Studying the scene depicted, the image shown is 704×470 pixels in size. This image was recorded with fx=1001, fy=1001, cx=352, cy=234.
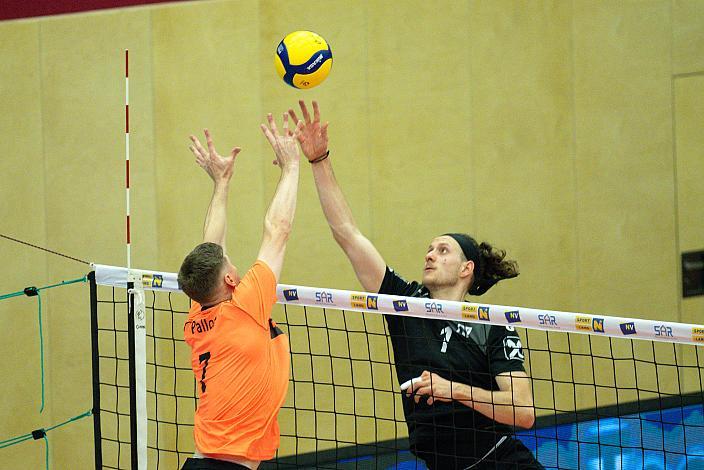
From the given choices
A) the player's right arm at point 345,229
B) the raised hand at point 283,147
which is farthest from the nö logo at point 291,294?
the raised hand at point 283,147

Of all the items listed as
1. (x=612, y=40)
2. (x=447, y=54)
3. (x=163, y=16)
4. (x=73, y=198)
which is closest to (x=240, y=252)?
(x=73, y=198)

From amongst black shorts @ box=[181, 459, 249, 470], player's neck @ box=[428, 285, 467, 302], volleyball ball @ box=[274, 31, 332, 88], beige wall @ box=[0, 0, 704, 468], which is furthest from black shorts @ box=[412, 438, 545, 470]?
beige wall @ box=[0, 0, 704, 468]

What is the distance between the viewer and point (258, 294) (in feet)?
13.6

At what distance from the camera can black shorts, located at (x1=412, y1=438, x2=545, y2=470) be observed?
474cm

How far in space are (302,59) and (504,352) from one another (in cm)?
184

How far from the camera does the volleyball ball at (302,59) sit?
17.1 feet

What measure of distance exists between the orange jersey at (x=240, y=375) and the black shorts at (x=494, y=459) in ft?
3.25

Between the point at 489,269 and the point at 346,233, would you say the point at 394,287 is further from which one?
the point at 489,269

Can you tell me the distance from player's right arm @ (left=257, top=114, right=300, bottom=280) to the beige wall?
2883 millimetres

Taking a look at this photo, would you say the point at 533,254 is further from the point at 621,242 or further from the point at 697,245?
the point at 697,245

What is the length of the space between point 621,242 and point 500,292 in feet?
4.27

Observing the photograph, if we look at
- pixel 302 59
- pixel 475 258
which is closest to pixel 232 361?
pixel 475 258

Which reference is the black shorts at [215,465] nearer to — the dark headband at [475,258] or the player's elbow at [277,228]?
the player's elbow at [277,228]

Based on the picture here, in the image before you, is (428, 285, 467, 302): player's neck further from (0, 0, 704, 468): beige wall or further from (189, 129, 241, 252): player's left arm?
(0, 0, 704, 468): beige wall
